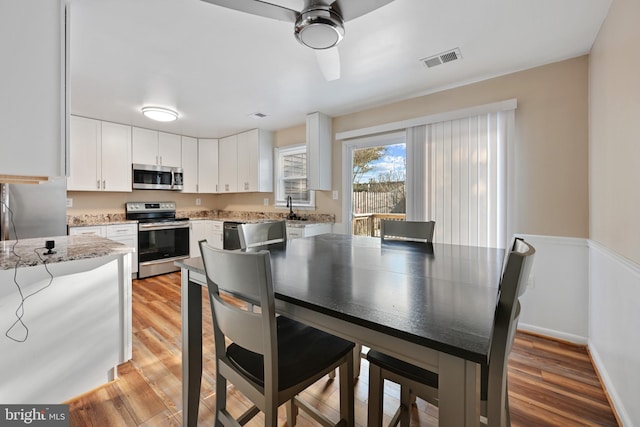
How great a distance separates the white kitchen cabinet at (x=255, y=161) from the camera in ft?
15.0

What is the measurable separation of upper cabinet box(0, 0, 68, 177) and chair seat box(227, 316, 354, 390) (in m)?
1.25

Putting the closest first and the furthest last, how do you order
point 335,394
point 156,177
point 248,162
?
point 335,394 → point 156,177 → point 248,162

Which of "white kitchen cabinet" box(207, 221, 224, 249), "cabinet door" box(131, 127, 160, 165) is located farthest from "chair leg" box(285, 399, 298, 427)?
"cabinet door" box(131, 127, 160, 165)

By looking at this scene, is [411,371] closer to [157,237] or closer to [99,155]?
[157,237]

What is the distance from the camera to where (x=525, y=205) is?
2520 mm

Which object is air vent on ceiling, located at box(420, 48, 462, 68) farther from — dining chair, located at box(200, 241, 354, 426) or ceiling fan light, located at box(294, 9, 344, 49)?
dining chair, located at box(200, 241, 354, 426)

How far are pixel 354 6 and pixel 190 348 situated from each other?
187cm

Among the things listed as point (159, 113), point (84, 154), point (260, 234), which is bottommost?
point (260, 234)

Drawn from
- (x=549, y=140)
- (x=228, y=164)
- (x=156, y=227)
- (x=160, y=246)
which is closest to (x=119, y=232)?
(x=156, y=227)

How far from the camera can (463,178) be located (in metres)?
2.79

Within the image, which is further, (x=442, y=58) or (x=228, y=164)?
(x=228, y=164)

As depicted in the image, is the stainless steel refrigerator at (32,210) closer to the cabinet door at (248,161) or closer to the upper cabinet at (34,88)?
the upper cabinet at (34,88)

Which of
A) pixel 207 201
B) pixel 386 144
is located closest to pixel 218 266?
pixel 386 144

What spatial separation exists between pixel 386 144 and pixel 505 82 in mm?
1335
